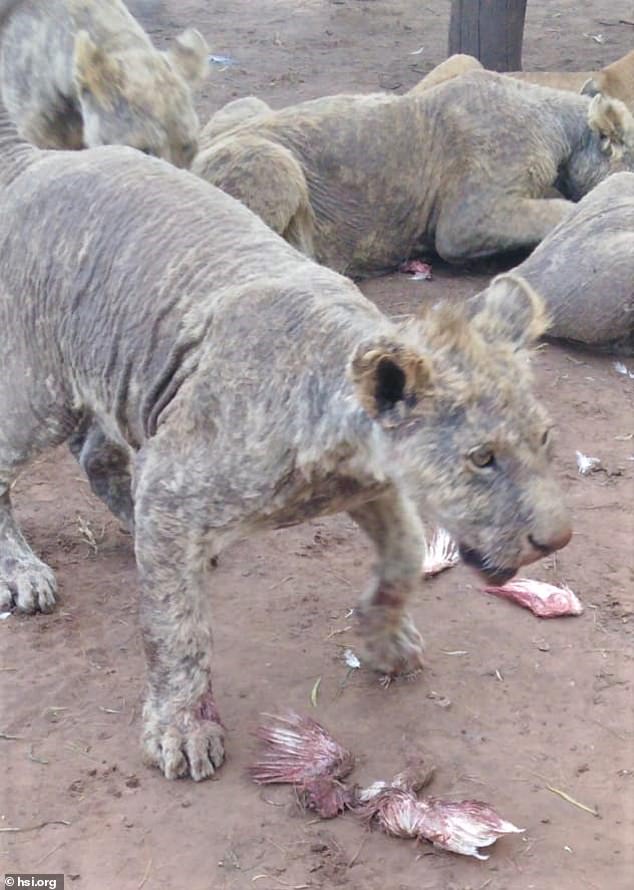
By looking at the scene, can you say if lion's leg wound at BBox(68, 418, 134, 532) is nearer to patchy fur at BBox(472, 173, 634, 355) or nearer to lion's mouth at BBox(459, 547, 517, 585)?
lion's mouth at BBox(459, 547, 517, 585)

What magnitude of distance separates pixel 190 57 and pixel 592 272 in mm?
2228

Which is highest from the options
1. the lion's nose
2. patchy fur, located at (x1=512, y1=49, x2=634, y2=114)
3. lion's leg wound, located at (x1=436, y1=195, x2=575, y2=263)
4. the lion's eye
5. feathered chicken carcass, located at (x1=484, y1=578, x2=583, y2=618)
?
the lion's eye

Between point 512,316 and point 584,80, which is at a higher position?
point 512,316

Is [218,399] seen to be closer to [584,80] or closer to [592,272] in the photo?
[592,272]

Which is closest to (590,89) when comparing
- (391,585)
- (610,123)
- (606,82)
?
(606,82)

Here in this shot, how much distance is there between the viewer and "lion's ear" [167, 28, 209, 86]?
6.86 metres

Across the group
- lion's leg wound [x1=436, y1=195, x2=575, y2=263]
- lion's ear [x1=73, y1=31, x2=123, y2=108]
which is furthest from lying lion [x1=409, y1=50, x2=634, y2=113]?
lion's ear [x1=73, y1=31, x2=123, y2=108]

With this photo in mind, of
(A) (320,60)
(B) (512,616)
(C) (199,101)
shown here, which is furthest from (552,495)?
(A) (320,60)

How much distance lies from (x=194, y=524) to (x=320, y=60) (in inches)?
378

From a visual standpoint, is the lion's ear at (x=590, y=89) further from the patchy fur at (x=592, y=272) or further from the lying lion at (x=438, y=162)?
the patchy fur at (x=592, y=272)

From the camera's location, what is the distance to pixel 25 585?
16.1 feet

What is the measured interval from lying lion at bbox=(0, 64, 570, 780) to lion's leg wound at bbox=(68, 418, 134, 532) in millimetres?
275

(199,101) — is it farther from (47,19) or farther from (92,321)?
(92,321)

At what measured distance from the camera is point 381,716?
14.0 ft
